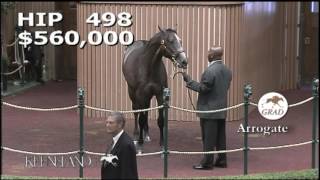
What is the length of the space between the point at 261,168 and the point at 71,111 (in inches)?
223

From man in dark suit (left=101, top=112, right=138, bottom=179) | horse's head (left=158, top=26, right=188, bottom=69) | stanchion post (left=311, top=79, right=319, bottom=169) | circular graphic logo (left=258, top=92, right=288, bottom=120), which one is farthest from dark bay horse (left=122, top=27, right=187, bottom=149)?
man in dark suit (left=101, top=112, right=138, bottom=179)

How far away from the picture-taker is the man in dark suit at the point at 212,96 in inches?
381

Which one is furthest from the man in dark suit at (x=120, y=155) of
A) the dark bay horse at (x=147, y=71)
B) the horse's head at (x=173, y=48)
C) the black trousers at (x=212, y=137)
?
the dark bay horse at (x=147, y=71)

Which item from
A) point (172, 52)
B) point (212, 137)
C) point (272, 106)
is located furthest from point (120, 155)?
point (172, 52)

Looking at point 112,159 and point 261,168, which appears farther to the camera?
point 261,168

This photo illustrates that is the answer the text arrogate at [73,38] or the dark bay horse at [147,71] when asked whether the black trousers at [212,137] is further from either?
the text arrogate at [73,38]

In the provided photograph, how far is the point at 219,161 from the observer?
10.0m

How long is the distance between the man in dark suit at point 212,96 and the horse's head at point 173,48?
59 cm

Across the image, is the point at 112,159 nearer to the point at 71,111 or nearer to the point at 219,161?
the point at 219,161

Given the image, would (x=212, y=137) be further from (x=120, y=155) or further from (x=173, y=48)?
(x=120, y=155)

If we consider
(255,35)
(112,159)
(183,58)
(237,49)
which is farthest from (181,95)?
(112,159)

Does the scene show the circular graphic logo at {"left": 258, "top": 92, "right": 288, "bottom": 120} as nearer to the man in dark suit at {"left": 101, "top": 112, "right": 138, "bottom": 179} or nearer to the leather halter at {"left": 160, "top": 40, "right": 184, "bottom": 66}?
the leather halter at {"left": 160, "top": 40, "right": 184, "bottom": 66}

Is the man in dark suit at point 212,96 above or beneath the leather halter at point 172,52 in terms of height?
beneath

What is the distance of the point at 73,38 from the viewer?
16438mm
